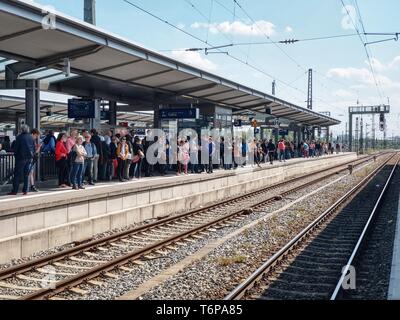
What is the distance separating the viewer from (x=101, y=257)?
9375mm

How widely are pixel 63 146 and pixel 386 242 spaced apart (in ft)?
26.1

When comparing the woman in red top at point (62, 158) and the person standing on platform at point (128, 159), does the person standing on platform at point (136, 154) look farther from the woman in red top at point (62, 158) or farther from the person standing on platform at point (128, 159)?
the woman in red top at point (62, 158)

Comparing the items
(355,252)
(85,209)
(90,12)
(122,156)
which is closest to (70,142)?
(122,156)

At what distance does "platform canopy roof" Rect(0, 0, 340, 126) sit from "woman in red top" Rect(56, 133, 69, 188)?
1.77 m

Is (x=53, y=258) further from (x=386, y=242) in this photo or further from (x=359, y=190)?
(x=359, y=190)

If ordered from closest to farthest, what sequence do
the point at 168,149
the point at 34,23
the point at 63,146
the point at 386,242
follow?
1. the point at 34,23
2. the point at 386,242
3. the point at 63,146
4. the point at 168,149

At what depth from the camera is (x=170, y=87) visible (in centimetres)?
1884

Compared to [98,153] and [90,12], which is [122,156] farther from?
[90,12]

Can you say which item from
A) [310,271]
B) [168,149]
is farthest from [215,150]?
[310,271]

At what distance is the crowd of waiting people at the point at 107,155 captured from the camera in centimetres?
1193

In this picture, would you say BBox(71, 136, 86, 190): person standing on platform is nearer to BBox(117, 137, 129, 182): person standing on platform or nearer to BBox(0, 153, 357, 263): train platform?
BBox(0, 153, 357, 263): train platform

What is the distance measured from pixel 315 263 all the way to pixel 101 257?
369 cm

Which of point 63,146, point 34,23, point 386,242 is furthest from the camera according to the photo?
point 63,146
